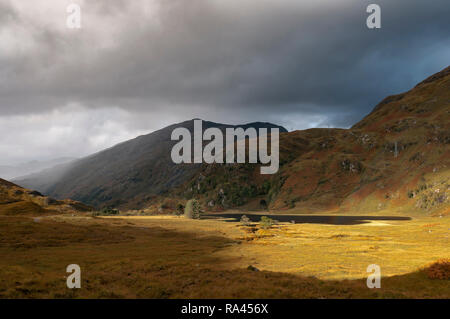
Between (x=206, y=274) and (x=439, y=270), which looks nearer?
(x=206, y=274)

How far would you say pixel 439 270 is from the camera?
37.8 m

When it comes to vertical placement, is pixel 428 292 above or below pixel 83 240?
above

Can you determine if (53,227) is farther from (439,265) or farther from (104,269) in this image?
(439,265)

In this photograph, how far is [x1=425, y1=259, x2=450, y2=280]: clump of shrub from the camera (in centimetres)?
3666

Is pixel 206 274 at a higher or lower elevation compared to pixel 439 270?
higher

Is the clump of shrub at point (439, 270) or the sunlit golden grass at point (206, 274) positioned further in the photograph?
the clump of shrub at point (439, 270)

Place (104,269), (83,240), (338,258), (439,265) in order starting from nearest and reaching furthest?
(439,265)
(104,269)
(338,258)
(83,240)

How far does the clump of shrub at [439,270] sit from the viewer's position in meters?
36.7

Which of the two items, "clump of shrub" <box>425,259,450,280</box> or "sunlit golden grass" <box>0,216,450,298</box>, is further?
"clump of shrub" <box>425,259,450,280</box>

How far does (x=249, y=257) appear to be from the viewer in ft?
201
